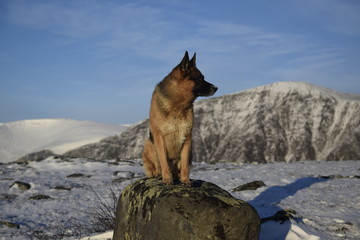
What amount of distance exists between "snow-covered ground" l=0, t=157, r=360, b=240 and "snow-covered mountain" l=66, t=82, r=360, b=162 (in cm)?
5943

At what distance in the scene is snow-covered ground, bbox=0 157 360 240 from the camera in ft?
32.2

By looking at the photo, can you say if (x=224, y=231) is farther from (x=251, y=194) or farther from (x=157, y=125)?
(x=251, y=194)

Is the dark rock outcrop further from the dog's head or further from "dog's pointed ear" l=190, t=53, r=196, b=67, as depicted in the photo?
"dog's pointed ear" l=190, t=53, r=196, b=67

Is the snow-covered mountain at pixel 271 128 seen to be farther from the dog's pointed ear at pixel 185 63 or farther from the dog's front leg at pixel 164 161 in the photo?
the dog's pointed ear at pixel 185 63

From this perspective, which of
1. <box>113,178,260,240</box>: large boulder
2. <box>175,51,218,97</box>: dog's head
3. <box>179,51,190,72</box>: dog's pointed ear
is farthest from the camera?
<box>175,51,218,97</box>: dog's head

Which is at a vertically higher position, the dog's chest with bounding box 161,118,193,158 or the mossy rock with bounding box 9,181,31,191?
the dog's chest with bounding box 161,118,193,158

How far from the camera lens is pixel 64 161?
27.4m

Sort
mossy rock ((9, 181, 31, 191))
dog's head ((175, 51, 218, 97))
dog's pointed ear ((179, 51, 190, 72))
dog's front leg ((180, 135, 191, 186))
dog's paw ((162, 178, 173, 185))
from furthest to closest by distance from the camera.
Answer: mossy rock ((9, 181, 31, 191)) → dog's front leg ((180, 135, 191, 186)) → dog's paw ((162, 178, 173, 185)) → dog's head ((175, 51, 218, 97)) → dog's pointed ear ((179, 51, 190, 72))

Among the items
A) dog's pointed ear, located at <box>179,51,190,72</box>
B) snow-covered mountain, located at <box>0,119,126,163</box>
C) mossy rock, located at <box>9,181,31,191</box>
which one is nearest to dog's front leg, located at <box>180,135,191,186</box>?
dog's pointed ear, located at <box>179,51,190,72</box>

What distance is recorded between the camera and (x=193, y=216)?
5637 mm

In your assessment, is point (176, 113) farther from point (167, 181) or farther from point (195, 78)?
point (167, 181)

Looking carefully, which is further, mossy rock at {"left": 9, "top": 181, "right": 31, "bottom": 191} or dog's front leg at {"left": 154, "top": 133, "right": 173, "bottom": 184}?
mossy rock at {"left": 9, "top": 181, "right": 31, "bottom": 191}

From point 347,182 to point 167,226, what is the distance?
14.6 meters

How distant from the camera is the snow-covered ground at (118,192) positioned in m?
9.80
